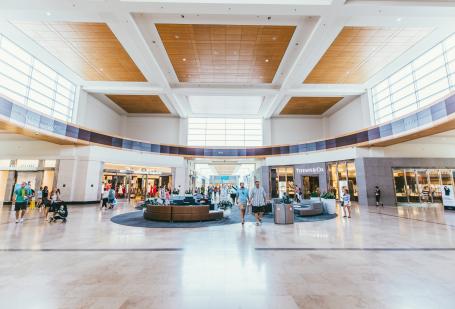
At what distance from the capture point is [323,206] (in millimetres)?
11000

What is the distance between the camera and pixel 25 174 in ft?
50.0

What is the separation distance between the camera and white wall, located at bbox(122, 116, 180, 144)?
2283 centimetres

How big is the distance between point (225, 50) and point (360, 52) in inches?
313

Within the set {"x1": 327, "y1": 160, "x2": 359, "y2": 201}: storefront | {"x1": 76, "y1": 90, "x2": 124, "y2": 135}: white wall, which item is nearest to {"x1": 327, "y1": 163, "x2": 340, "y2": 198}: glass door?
{"x1": 327, "y1": 160, "x2": 359, "y2": 201}: storefront

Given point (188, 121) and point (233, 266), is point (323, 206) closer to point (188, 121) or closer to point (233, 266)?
point (233, 266)

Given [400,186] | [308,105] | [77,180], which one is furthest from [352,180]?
[77,180]

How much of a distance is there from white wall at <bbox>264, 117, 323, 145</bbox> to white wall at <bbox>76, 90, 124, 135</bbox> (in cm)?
1577

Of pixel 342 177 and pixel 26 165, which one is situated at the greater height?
pixel 26 165

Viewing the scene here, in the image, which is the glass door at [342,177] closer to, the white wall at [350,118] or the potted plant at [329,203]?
the white wall at [350,118]

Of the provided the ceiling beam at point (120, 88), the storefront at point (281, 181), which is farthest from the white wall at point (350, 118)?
the ceiling beam at point (120, 88)

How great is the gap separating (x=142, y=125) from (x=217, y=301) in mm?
22952

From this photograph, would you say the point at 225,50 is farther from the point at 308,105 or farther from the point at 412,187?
the point at 412,187

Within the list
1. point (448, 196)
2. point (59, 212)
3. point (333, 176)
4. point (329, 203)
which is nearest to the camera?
point (59, 212)

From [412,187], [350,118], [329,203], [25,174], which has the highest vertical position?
[350,118]
